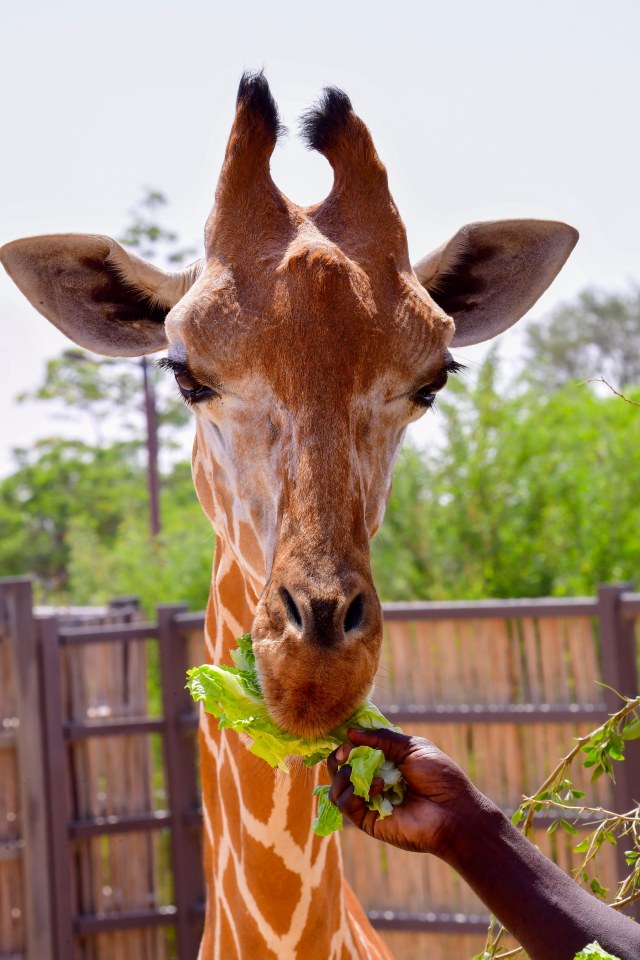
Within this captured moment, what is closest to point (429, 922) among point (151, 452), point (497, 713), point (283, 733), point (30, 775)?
point (497, 713)

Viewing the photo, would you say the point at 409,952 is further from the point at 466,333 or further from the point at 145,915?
the point at 466,333

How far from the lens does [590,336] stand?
47906mm

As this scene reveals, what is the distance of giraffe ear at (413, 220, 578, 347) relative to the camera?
324 cm

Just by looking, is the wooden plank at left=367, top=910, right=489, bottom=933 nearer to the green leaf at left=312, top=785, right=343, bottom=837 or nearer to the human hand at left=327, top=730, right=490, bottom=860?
the green leaf at left=312, top=785, right=343, bottom=837

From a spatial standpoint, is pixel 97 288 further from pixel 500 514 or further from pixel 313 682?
pixel 500 514

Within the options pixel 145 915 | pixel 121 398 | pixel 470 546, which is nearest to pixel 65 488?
pixel 121 398

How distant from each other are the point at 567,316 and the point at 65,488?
87.5ft

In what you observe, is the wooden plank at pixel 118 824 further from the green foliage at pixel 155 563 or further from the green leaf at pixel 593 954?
the green leaf at pixel 593 954

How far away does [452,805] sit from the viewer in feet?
6.26

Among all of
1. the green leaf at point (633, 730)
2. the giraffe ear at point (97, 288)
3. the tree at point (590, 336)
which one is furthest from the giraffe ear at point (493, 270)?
the tree at point (590, 336)

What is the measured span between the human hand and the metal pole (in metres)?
19.0

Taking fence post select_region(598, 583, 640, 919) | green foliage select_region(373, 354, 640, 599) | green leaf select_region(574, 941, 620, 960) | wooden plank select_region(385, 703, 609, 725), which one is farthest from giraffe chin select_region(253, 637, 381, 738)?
green foliage select_region(373, 354, 640, 599)

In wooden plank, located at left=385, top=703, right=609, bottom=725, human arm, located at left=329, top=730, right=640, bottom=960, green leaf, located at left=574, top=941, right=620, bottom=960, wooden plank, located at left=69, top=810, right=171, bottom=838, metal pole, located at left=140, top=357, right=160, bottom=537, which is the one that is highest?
metal pole, located at left=140, top=357, right=160, bottom=537

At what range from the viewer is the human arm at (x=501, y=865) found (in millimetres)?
1821
